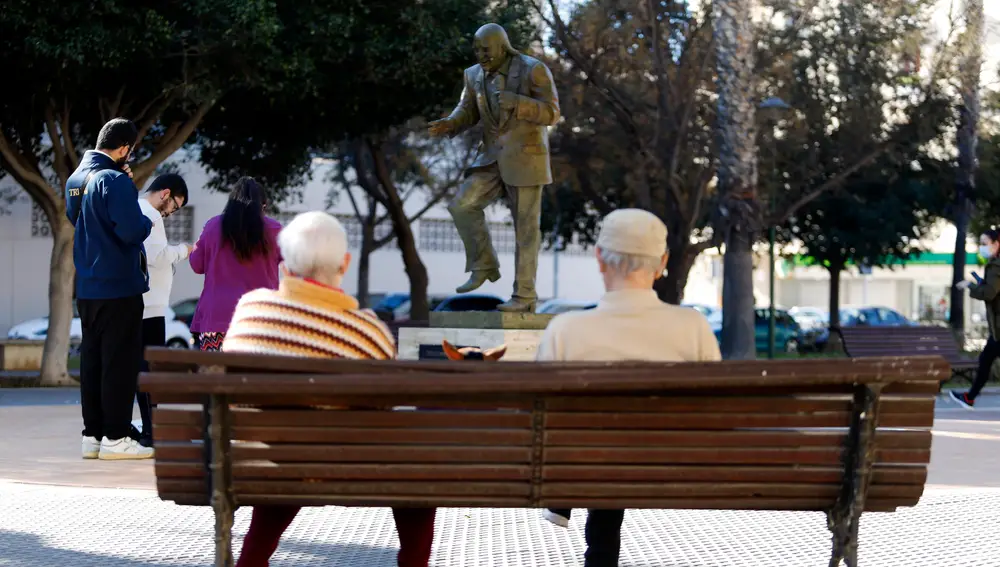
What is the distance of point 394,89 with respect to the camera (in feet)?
73.4

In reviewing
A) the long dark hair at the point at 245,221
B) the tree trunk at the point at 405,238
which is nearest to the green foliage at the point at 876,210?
the tree trunk at the point at 405,238

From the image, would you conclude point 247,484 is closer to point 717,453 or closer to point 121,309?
point 717,453

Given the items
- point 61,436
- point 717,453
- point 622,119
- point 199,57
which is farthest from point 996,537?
point 622,119

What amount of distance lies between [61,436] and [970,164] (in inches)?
1031

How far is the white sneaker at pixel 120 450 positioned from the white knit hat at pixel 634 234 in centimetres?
490

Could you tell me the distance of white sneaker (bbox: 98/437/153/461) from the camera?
28.7ft

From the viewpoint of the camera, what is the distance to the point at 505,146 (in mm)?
10328

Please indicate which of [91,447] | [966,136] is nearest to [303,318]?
[91,447]

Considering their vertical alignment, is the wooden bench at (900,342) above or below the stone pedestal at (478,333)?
below

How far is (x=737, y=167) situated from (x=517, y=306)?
1235 centimetres

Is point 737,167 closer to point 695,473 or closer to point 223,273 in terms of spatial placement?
point 223,273

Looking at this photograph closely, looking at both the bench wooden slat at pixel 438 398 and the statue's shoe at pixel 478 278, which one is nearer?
the bench wooden slat at pixel 438 398

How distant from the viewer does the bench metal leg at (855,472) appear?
4.27 metres

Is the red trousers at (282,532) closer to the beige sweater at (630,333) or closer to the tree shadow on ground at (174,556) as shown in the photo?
the beige sweater at (630,333)
